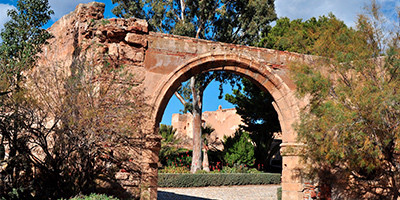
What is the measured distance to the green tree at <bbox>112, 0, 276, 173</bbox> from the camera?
672 inches

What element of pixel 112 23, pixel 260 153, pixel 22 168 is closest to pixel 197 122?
pixel 260 153

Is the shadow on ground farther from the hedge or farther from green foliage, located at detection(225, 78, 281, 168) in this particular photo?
green foliage, located at detection(225, 78, 281, 168)

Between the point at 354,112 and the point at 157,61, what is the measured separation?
3535 millimetres

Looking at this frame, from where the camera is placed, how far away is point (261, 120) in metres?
17.6

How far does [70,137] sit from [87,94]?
0.66m

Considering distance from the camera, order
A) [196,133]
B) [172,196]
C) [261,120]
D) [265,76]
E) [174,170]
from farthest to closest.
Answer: [261,120]
[196,133]
[174,170]
[172,196]
[265,76]

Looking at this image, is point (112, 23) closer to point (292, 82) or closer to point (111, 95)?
point (111, 95)

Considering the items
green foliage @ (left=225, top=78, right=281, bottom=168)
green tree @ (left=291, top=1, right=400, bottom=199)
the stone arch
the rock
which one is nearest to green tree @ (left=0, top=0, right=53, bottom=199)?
the rock

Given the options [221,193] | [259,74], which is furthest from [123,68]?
[221,193]

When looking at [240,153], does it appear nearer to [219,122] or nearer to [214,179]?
[214,179]

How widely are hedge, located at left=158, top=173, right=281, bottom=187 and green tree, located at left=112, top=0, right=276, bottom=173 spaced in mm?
3737

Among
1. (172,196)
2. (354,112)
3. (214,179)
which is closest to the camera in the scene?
(354,112)

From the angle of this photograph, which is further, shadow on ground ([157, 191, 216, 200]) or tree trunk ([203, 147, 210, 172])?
tree trunk ([203, 147, 210, 172])

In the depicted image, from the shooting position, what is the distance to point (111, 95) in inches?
233
